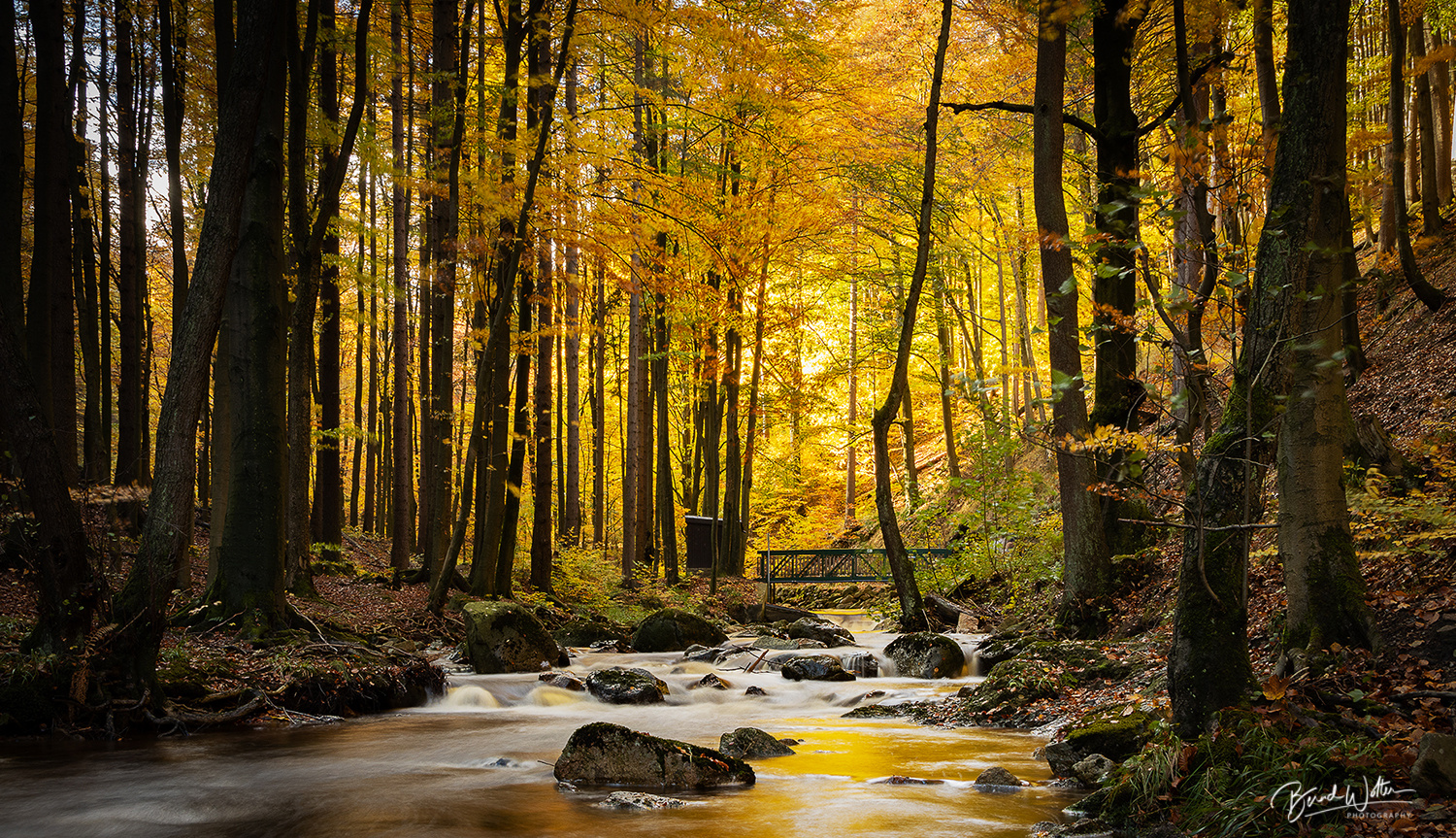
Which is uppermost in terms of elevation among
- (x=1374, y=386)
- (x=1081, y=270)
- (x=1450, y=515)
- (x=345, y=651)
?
(x=1081, y=270)

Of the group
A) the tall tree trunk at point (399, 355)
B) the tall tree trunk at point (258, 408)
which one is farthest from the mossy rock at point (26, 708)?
the tall tree trunk at point (399, 355)

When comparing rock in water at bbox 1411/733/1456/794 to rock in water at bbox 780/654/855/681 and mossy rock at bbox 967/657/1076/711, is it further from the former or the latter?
rock in water at bbox 780/654/855/681

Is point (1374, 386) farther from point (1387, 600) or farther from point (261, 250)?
point (261, 250)

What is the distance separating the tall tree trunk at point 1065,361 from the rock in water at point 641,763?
5187 millimetres

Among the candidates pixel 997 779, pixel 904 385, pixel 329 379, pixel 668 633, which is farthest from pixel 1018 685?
pixel 329 379

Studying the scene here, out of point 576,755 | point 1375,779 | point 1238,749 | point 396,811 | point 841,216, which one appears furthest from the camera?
point 841,216

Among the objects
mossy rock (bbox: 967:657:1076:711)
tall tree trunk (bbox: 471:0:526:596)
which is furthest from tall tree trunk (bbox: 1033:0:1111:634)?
tall tree trunk (bbox: 471:0:526:596)

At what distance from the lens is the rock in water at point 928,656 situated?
1104cm

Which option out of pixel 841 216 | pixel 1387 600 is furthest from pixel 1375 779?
pixel 841 216

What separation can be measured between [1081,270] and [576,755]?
13.6m

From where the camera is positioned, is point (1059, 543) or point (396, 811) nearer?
point (396, 811)

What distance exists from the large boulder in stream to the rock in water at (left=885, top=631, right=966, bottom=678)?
3838 mm

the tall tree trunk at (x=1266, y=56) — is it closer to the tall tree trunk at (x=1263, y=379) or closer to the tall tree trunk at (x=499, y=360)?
the tall tree trunk at (x=1263, y=379)

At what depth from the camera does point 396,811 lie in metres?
5.95
